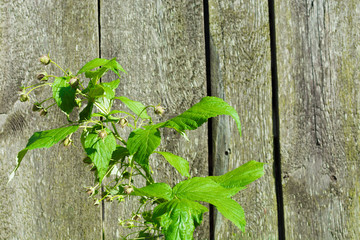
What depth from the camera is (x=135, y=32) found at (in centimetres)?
129

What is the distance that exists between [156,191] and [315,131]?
0.72 m

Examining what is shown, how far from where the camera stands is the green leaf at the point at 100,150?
Result: 74cm

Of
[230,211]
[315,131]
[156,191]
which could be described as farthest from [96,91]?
[315,131]

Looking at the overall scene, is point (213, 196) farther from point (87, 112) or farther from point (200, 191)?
point (87, 112)

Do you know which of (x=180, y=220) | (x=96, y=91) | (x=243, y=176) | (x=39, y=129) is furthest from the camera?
(x=39, y=129)

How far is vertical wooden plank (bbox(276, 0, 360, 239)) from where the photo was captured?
1304 mm

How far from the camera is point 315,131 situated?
1308mm

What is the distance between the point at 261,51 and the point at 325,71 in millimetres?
218

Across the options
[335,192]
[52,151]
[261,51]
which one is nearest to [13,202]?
[52,151]

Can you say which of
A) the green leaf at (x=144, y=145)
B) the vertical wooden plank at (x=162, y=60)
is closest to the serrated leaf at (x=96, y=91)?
the green leaf at (x=144, y=145)

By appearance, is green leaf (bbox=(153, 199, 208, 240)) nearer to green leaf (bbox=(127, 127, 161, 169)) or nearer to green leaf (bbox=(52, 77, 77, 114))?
green leaf (bbox=(127, 127, 161, 169))

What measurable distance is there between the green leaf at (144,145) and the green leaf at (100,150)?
0.04m

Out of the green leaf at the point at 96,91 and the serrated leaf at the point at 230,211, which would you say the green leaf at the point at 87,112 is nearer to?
the green leaf at the point at 96,91

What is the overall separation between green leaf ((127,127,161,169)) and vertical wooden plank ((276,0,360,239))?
67cm
